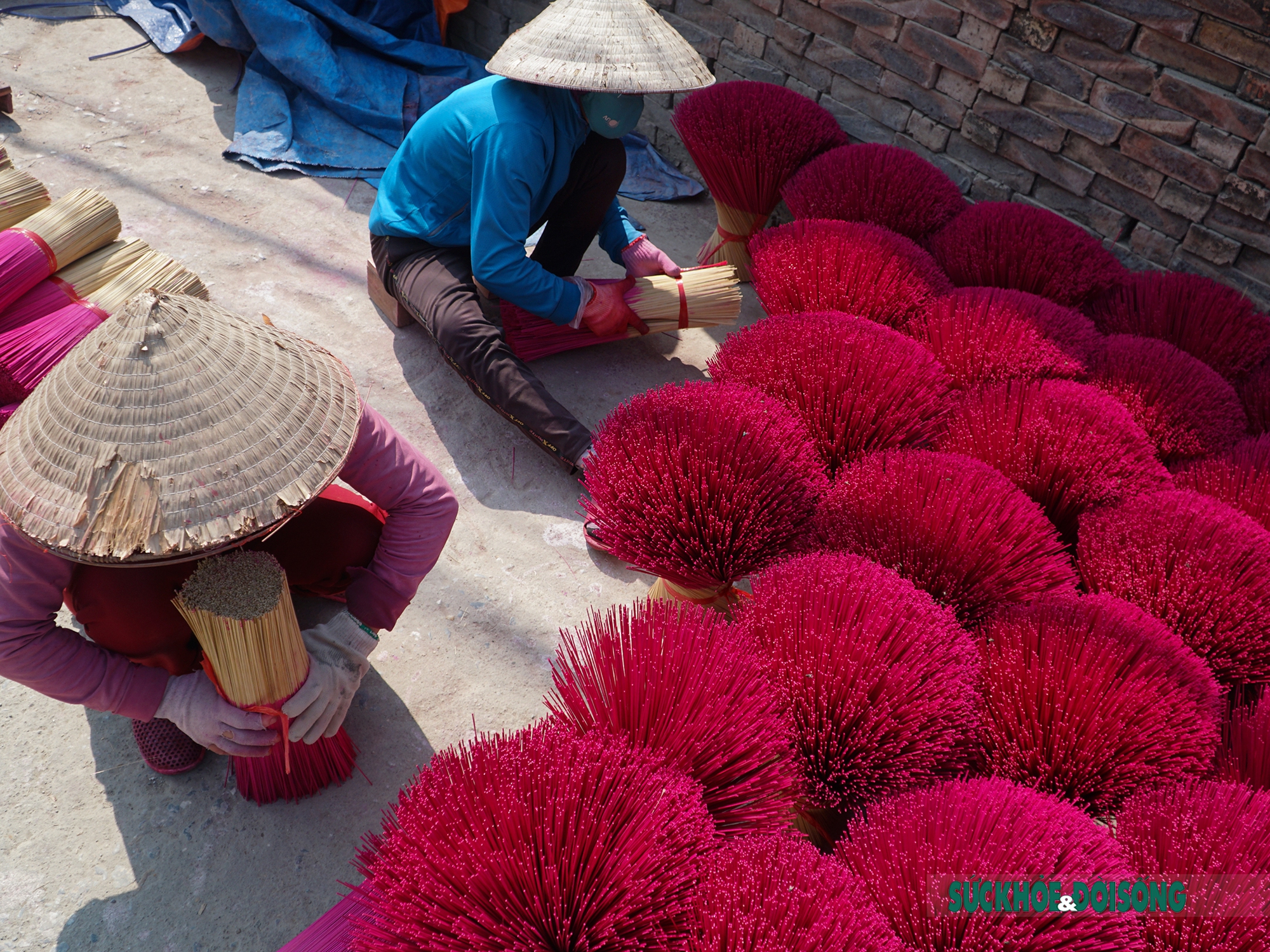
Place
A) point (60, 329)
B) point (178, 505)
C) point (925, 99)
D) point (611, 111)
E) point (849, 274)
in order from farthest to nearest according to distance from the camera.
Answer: point (925, 99)
point (611, 111)
point (849, 274)
point (60, 329)
point (178, 505)

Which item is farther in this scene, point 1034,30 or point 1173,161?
point 1034,30

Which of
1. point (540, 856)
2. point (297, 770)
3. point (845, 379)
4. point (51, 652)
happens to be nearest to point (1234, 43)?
point (845, 379)

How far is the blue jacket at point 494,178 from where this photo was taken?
202 centimetres

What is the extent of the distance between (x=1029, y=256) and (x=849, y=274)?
0.51 meters

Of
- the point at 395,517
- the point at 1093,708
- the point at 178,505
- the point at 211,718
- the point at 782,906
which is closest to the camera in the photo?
the point at 782,906

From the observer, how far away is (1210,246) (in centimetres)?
221

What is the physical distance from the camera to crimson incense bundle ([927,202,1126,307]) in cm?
205

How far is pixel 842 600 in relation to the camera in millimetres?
1137

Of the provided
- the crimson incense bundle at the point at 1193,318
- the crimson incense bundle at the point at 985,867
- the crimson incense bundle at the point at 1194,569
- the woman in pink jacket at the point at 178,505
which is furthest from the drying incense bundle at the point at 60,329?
the crimson incense bundle at the point at 1193,318

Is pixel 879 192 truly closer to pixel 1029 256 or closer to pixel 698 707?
pixel 1029 256

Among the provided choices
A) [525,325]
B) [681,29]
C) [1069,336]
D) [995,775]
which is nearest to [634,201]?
[681,29]

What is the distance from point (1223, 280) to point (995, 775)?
1.84 m

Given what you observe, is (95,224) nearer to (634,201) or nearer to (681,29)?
(634,201)

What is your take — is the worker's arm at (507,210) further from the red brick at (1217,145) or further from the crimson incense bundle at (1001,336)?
the red brick at (1217,145)
